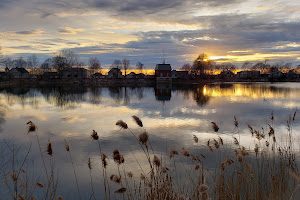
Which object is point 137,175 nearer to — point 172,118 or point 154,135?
point 154,135

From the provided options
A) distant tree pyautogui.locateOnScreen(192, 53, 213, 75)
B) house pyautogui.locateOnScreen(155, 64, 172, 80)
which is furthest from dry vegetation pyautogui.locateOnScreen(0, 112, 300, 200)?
distant tree pyautogui.locateOnScreen(192, 53, 213, 75)

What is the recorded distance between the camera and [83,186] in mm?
8133

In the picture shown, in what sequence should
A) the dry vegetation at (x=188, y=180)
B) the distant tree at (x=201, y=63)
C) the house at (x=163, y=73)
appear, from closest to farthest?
the dry vegetation at (x=188, y=180) → the house at (x=163, y=73) → the distant tree at (x=201, y=63)

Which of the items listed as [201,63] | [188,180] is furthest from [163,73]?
[188,180]

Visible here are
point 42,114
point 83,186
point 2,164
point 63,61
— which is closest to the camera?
point 83,186

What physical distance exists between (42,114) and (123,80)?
6144 centimetres

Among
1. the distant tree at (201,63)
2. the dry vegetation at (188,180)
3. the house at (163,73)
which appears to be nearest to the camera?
the dry vegetation at (188,180)

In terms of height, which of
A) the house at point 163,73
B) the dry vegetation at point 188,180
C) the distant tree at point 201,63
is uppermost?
the distant tree at point 201,63

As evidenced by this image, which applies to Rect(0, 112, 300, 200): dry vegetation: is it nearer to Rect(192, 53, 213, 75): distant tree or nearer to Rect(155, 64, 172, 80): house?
Rect(155, 64, 172, 80): house

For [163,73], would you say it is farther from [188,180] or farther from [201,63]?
[188,180]

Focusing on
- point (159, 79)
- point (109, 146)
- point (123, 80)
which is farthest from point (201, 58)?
point (109, 146)

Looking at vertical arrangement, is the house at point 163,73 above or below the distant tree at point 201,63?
below

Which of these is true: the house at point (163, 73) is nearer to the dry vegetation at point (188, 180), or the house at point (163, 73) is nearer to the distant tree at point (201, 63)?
the distant tree at point (201, 63)

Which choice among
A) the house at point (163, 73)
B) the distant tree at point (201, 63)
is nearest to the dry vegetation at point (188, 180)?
the house at point (163, 73)
